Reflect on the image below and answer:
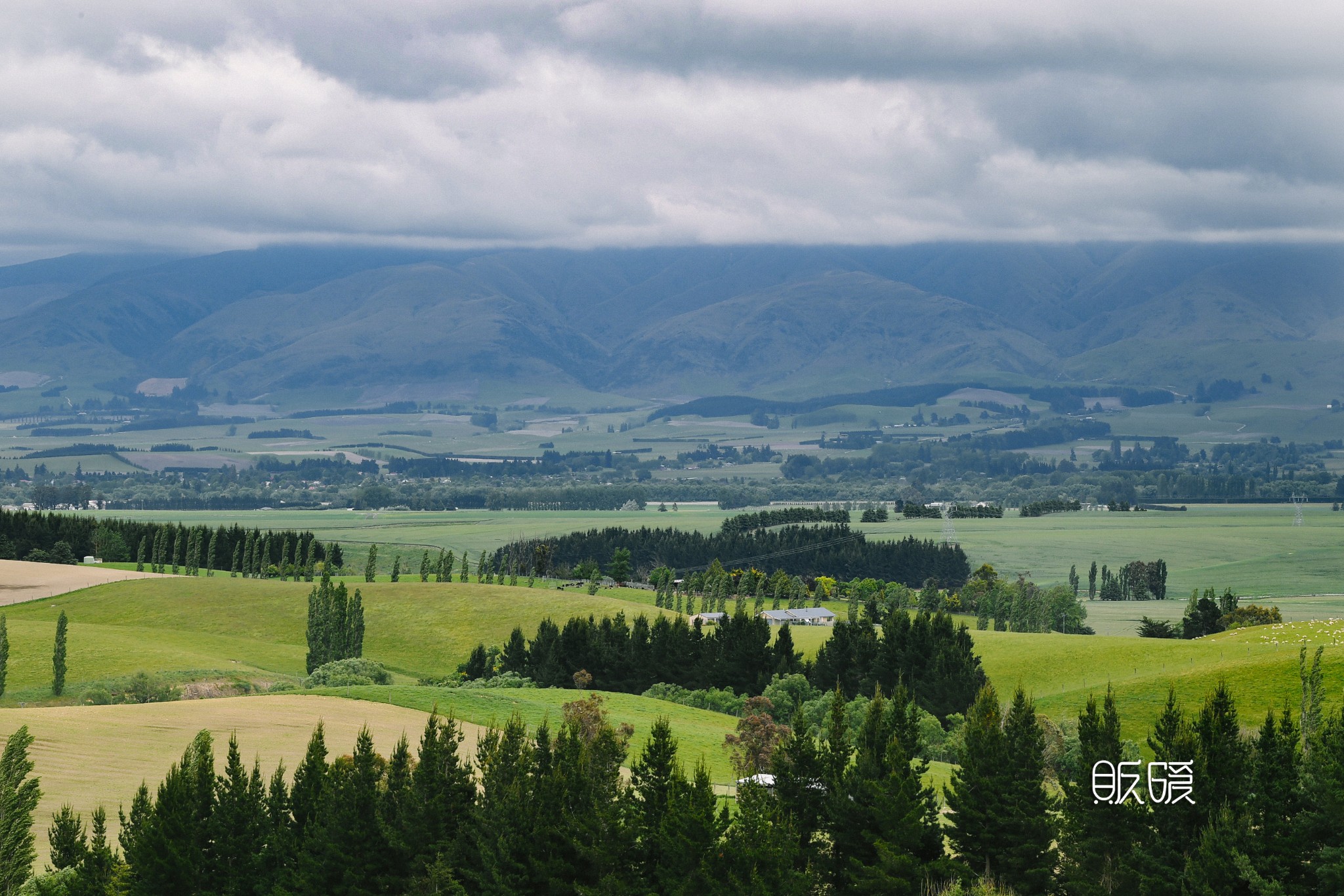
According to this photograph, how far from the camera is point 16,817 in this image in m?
54.2

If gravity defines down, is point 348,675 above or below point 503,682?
above

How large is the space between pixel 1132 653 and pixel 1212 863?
68046 mm

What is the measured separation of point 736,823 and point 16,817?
1087 inches

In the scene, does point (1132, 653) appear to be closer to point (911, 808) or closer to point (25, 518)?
point (911, 808)

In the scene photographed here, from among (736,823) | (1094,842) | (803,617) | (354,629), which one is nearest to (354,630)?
(354,629)

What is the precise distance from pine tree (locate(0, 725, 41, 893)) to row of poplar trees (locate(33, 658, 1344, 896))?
2015 mm

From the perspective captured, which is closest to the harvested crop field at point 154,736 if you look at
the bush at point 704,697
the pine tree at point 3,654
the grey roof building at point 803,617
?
the pine tree at point 3,654

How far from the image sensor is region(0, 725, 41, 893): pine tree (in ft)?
175

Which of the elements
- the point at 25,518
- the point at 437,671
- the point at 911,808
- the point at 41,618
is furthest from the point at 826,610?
the point at 911,808

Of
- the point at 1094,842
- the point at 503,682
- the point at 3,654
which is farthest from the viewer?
the point at 503,682

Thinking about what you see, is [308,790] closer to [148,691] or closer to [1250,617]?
[148,691]

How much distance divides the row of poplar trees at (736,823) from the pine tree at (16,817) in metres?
2.01

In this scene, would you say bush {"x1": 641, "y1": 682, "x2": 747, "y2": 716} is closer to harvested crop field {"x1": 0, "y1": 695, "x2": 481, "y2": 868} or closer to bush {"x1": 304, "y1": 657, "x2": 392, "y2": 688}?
bush {"x1": 304, "y1": 657, "x2": 392, "y2": 688}

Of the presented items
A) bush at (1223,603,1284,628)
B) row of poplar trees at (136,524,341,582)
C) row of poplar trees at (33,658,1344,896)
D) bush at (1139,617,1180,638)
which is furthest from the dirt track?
bush at (1223,603,1284,628)
